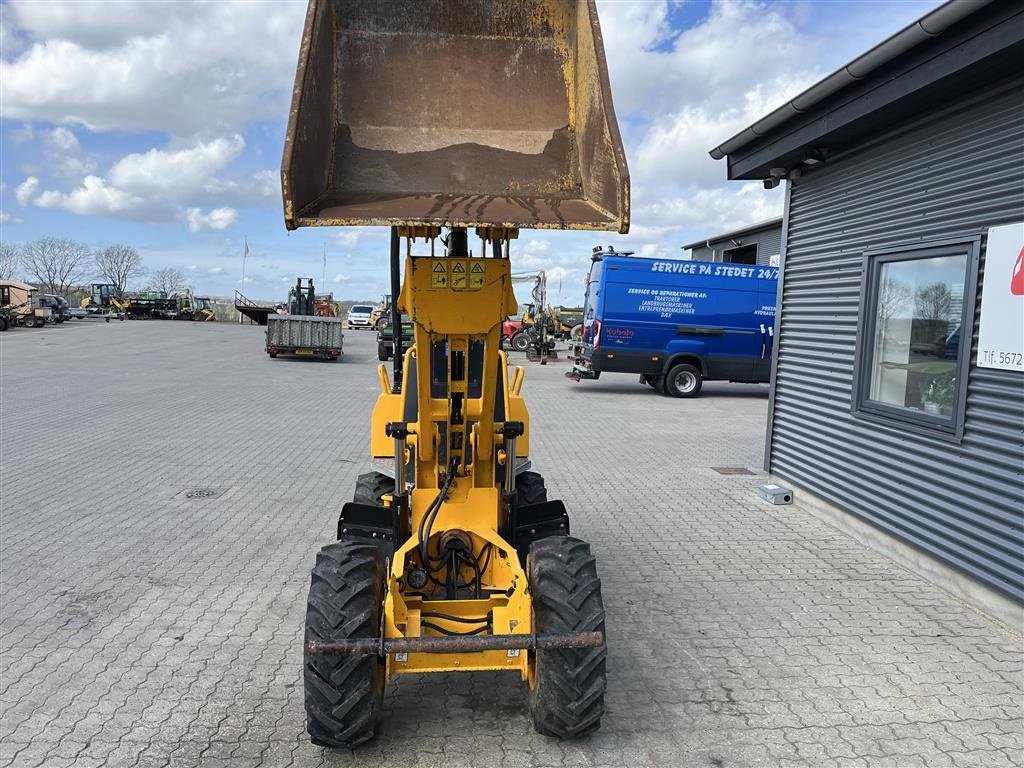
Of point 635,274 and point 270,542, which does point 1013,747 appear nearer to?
point 270,542

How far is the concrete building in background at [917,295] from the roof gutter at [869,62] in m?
0.01

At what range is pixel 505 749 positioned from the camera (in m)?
3.37

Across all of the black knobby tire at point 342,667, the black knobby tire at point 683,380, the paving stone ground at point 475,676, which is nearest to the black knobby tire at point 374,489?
the paving stone ground at point 475,676

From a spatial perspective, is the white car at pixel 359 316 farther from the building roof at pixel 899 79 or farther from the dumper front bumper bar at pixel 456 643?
the dumper front bumper bar at pixel 456 643

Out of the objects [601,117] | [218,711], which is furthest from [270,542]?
[601,117]

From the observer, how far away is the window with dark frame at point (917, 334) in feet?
17.3

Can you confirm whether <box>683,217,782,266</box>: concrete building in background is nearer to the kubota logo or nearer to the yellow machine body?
the kubota logo

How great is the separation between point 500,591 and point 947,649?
2840mm

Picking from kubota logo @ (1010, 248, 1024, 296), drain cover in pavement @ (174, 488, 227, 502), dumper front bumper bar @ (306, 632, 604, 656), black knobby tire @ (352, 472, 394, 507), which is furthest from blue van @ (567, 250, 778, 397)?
dumper front bumper bar @ (306, 632, 604, 656)

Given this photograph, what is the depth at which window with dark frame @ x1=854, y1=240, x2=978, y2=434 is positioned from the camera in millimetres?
5277

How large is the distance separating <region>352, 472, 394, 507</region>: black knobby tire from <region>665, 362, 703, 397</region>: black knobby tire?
11847 mm

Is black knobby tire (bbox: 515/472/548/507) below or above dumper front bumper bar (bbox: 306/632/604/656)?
above

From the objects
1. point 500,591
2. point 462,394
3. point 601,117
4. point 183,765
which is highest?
point 601,117

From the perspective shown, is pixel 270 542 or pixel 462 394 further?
pixel 270 542
